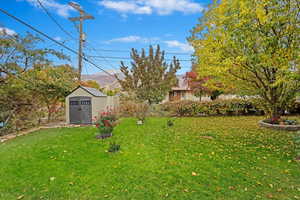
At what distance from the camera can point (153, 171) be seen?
133 inches

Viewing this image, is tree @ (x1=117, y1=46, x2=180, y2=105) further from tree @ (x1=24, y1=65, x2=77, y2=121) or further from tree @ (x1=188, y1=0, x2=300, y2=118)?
tree @ (x1=188, y1=0, x2=300, y2=118)

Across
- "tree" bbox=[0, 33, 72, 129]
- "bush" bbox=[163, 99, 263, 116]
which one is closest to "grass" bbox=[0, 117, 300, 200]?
"tree" bbox=[0, 33, 72, 129]

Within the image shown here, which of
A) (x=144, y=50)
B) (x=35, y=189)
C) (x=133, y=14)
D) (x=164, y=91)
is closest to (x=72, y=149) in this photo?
(x=35, y=189)

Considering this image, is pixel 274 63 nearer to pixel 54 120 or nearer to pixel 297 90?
pixel 297 90

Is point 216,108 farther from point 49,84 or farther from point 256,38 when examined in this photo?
point 49,84

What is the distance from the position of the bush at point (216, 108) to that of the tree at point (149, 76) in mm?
3726

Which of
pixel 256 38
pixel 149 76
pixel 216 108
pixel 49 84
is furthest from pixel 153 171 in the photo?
pixel 149 76

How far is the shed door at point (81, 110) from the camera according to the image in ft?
29.4

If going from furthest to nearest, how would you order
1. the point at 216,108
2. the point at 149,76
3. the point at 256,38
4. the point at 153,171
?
the point at 149,76
the point at 216,108
the point at 256,38
the point at 153,171

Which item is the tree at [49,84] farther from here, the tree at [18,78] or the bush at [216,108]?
the bush at [216,108]

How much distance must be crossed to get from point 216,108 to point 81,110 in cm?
909

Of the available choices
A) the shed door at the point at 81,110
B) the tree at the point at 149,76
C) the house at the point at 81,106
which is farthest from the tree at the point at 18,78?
the tree at the point at 149,76

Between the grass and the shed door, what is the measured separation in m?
3.69

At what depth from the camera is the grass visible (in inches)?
106
